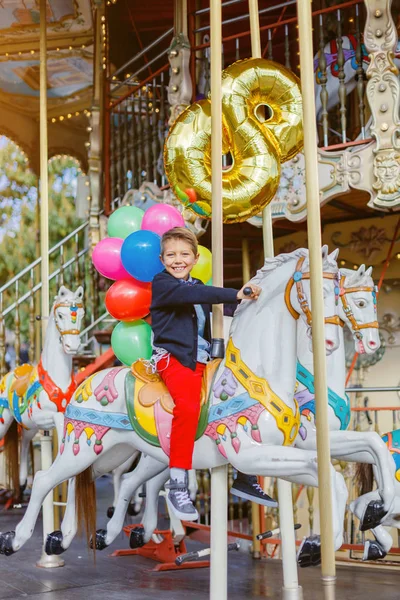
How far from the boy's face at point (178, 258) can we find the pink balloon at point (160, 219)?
914 mm

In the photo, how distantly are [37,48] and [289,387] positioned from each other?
25.2ft

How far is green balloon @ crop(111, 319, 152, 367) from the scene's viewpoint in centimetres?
464

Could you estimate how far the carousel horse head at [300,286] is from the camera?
3387 millimetres

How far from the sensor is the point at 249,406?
3.50m

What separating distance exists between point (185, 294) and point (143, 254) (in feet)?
2.80

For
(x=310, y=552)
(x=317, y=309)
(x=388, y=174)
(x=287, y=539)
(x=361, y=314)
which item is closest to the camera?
(x=317, y=309)

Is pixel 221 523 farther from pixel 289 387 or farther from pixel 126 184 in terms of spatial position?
pixel 126 184

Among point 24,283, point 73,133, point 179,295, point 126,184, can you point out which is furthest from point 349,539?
point 24,283

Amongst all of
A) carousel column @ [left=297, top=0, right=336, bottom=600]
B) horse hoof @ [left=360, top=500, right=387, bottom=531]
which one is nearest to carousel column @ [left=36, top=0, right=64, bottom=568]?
horse hoof @ [left=360, top=500, right=387, bottom=531]

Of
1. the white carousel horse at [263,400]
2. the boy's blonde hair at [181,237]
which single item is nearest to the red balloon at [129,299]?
the white carousel horse at [263,400]

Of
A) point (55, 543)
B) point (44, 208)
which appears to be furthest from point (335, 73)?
point (55, 543)

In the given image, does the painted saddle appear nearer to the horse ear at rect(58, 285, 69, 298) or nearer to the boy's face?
the boy's face

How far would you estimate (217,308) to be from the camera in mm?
3598

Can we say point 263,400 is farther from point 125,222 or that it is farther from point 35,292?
point 35,292
